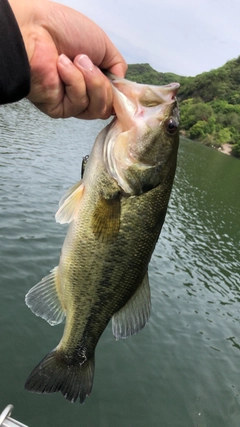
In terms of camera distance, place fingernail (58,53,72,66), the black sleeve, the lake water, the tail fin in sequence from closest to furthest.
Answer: the black sleeve
fingernail (58,53,72,66)
the tail fin
the lake water

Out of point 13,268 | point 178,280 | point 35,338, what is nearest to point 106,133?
point 35,338

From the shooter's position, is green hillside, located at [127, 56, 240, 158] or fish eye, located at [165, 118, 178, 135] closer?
fish eye, located at [165, 118, 178, 135]

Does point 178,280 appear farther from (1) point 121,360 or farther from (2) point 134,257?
(2) point 134,257

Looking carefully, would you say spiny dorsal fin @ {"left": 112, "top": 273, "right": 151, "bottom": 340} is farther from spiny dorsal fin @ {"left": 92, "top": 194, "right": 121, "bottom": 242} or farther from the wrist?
the wrist

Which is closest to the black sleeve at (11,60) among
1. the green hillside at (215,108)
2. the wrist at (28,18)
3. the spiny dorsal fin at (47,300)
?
the wrist at (28,18)

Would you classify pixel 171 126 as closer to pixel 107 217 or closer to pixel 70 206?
pixel 107 217

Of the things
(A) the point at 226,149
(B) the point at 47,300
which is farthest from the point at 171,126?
(A) the point at 226,149

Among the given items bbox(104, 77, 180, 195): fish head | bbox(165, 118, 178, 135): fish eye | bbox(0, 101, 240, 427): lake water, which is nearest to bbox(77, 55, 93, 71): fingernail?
bbox(104, 77, 180, 195): fish head
